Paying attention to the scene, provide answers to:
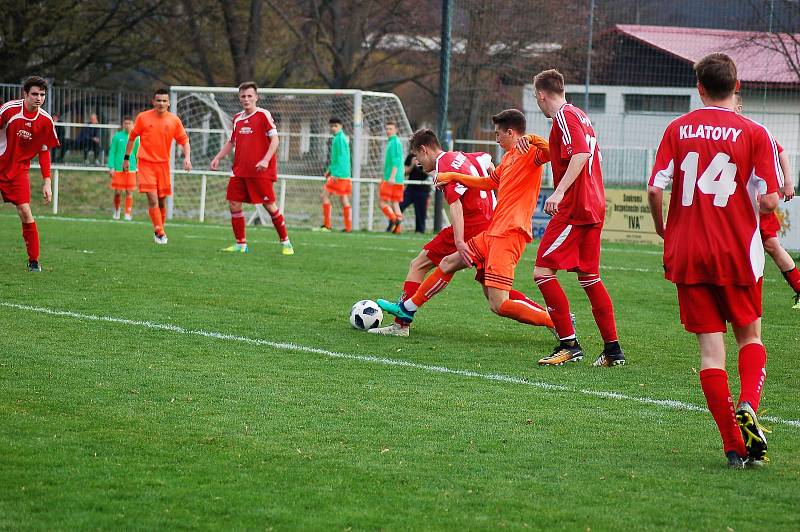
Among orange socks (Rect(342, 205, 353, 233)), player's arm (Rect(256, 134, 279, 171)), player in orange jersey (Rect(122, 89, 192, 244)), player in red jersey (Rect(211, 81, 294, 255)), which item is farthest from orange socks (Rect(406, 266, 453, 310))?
orange socks (Rect(342, 205, 353, 233))

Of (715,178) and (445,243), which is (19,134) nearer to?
(445,243)

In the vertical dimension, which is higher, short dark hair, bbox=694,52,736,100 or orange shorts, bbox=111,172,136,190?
short dark hair, bbox=694,52,736,100

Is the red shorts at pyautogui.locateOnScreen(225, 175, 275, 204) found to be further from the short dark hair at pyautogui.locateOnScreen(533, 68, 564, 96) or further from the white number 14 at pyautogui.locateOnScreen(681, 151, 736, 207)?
the white number 14 at pyautogui.locateOnScreen(681, 151, 736, 207)

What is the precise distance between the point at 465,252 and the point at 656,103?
15094mm

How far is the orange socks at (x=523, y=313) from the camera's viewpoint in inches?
309

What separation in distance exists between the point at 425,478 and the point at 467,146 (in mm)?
22375

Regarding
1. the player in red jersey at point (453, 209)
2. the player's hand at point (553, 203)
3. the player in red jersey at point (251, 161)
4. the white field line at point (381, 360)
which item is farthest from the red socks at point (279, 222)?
the player's hand at point (553, 203)

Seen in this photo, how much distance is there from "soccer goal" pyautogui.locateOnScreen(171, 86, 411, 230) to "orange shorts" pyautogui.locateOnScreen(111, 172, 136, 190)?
59.3 inches

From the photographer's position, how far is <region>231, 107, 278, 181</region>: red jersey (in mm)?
14031

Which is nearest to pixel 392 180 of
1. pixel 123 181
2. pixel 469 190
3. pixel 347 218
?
pixel 347 218

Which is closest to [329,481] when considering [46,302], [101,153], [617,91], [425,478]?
[425,478]

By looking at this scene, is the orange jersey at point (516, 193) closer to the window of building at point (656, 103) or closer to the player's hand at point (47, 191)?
the player's hand at point (47, 191)

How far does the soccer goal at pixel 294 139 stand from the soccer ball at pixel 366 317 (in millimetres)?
14440

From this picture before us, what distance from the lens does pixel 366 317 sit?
8.55m
